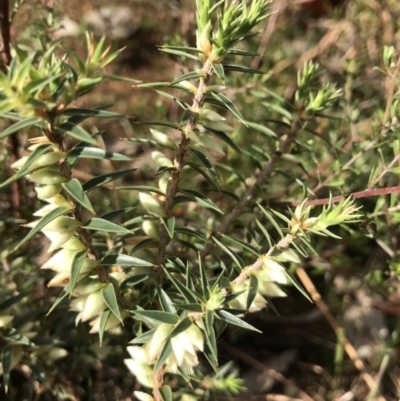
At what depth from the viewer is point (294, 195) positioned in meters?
1.55

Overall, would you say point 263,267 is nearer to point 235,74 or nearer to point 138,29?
point 235,74

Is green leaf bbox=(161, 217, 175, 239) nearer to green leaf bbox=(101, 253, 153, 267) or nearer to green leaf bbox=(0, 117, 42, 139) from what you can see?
green leaf bbox=(101, 253, 153, 267)

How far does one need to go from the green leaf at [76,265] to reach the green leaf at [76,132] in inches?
11.0

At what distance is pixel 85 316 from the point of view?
975mm

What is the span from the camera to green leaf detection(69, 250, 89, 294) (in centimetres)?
81

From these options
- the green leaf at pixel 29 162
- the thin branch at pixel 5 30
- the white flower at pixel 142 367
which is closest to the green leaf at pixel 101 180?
the green leaf at pixel 29 162

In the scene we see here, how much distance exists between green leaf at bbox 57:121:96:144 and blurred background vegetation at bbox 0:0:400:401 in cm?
35

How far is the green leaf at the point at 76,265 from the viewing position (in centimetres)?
81

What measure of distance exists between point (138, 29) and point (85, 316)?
294 centimetres

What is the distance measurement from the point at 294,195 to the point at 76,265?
0.91 m

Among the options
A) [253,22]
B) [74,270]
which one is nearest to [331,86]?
[253,22]

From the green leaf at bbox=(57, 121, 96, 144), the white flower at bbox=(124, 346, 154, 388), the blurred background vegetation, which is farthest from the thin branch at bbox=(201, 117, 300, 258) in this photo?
the green leaf at bbox=(57, 121, 96, 144)

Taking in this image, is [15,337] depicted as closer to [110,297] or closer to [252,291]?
[110,297]

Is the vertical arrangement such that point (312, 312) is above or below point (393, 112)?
below
